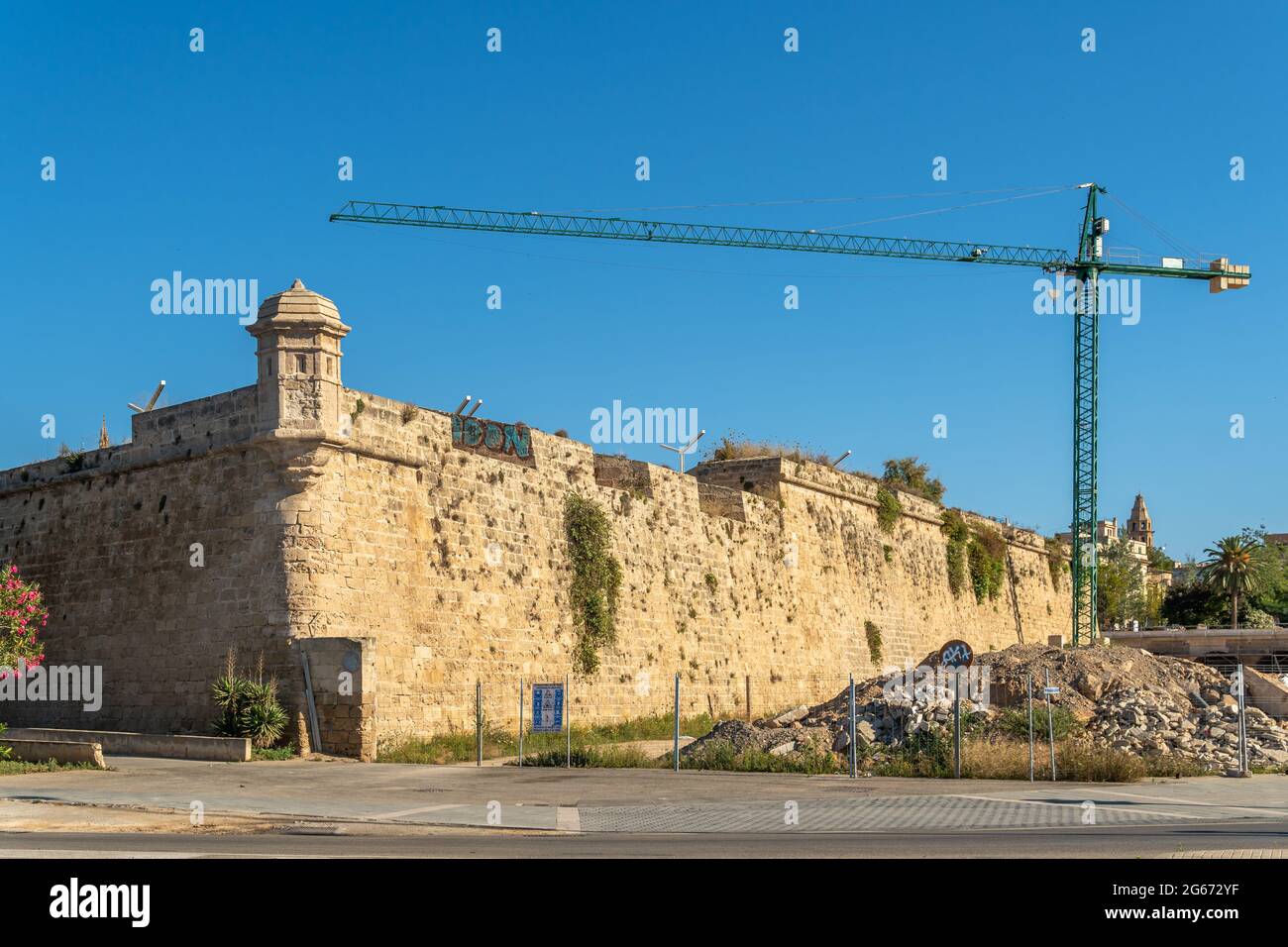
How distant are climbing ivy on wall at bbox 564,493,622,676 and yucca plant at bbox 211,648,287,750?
28.4ft

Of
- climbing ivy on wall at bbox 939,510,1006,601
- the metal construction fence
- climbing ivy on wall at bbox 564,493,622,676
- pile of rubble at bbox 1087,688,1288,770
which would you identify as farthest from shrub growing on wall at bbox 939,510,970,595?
climbing ivy on wall at bbox 564,493,622,676

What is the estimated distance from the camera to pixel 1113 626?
265ft

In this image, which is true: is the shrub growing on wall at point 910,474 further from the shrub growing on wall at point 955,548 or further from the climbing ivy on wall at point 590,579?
the climbing ivy on wall at point 590,579

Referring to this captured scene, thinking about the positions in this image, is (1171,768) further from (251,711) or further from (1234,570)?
(1234,570)

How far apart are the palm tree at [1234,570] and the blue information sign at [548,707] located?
244ft

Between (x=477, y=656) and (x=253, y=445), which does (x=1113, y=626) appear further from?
(x=253, y=445)

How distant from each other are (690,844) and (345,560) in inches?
549

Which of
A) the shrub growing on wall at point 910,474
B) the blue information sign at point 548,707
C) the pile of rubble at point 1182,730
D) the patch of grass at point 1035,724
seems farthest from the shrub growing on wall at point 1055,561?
the blue information sign at point 548,707

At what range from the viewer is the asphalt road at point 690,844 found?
36.0 feet

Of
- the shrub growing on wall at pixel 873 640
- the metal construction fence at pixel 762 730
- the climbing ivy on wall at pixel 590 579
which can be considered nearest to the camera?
the metal construction fence at pixel 762 730

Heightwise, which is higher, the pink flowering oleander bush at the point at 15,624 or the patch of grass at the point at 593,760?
the pink flowering oleander bush at the point at 15,624

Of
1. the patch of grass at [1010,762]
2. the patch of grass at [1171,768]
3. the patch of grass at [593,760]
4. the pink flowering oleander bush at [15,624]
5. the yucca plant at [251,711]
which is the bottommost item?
the patch of grass at [593,760]

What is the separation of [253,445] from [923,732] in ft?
44.0
